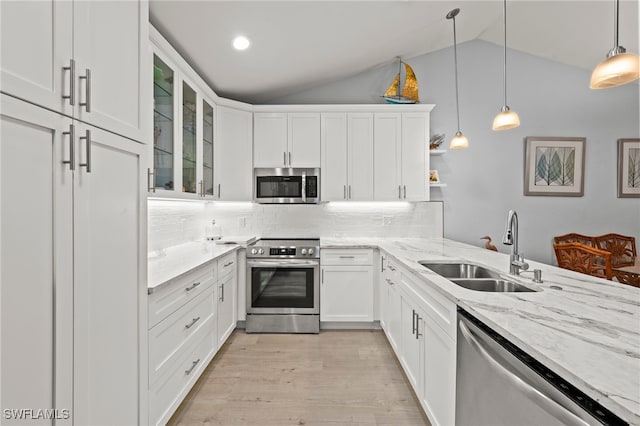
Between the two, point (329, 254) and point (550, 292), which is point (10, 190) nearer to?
point (550, 292)

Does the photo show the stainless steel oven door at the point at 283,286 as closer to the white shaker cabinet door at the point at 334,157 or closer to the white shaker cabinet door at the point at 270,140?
the white shaker cabinet door at the point at 334,157

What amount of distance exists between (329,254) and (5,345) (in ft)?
8.73

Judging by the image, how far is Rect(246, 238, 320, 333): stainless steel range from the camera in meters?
3.20

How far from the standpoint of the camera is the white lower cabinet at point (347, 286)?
327 cm

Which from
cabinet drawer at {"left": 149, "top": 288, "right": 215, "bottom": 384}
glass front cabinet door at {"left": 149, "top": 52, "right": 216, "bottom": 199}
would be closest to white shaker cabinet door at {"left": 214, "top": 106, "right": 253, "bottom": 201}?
glass front cabinet door at {"left": 149, "top": 52, "right": 216, "bottom": 199}

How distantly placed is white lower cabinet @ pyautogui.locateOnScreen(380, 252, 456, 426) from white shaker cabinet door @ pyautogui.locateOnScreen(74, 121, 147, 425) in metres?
1.39

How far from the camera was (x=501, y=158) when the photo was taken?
3883 mm

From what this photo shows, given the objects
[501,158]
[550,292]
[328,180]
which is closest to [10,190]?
[550,292]

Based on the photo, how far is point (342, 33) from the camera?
2863 millimetres

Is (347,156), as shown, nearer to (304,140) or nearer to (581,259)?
(304,140)

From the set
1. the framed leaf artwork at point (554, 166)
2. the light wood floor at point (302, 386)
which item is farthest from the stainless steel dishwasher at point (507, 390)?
the framed leaf artwork at point (554, 166)

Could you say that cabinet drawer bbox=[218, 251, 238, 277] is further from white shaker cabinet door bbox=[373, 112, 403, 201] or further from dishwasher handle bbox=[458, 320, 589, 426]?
dishwasher handle bbox=[458, 320, 589, 426]

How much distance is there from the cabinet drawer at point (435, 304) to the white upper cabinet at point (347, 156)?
1.66m

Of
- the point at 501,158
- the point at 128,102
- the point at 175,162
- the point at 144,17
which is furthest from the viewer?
the point at 501,158
